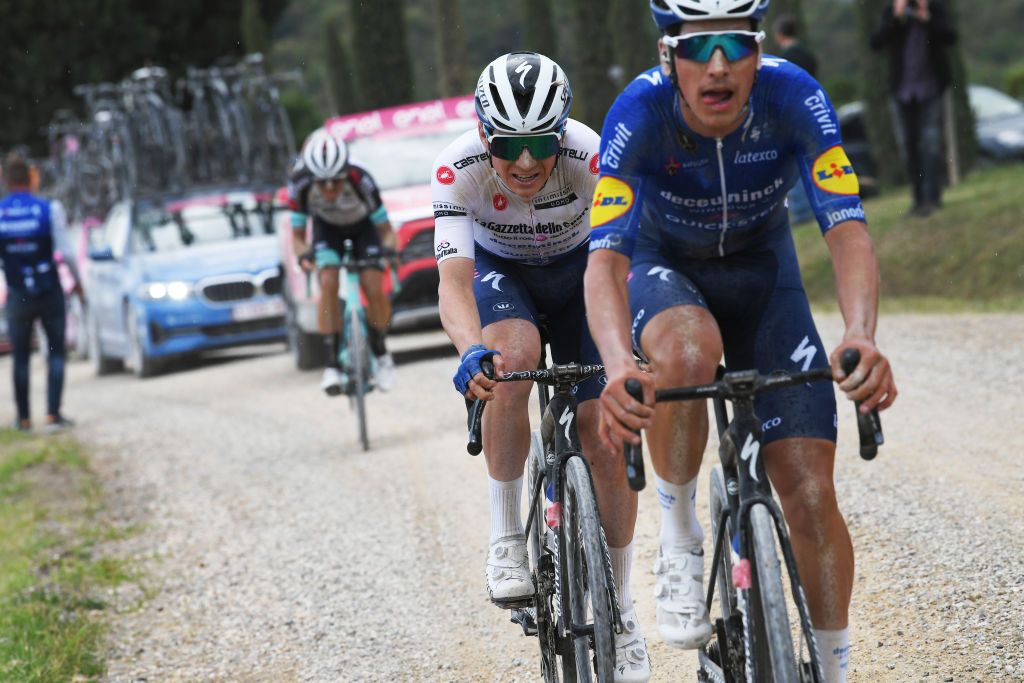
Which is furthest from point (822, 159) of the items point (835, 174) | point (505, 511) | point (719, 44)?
point (505, 511)

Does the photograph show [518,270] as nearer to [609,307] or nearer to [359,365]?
[609,307]

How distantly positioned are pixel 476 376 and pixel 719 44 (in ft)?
3.71

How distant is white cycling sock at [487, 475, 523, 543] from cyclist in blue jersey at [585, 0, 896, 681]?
0.79m

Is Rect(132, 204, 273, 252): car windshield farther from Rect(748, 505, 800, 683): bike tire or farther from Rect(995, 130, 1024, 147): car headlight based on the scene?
Rect(748, 505, 800, 683): bike tire

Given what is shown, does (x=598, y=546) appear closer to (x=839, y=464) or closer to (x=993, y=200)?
(x=839, y=464)

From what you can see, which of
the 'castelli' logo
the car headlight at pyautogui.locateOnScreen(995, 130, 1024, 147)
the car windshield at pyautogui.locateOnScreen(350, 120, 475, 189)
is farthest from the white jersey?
the car headlight at pyautogui.locateOnScreen(995, 130, 1024, 147)

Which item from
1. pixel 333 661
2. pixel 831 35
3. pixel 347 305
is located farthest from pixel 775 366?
pixel 831 35

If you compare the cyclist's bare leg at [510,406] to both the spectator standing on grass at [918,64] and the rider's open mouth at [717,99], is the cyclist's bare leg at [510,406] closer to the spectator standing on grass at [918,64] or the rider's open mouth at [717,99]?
the rider's open mouth at [717,99]

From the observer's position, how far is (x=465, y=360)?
4145 millimetres

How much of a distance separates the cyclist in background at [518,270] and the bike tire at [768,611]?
899mm

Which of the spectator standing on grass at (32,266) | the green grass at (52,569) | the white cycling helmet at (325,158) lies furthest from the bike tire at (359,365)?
the spectator standing on grass at (32,266)

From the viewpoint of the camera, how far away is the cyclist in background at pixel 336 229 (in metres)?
10.6

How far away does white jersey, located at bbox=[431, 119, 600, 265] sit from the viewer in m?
4.75

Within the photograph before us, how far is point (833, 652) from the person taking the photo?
12.4 ft
